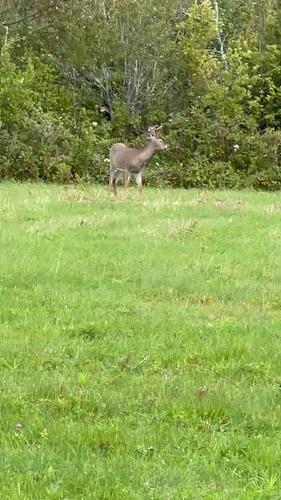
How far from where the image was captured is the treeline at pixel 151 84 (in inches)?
1075

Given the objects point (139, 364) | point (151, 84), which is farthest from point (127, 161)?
point (139, 364)

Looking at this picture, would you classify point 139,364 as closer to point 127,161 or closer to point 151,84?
point 127,161

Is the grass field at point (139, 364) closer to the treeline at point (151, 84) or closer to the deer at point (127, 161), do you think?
the deer at point (127, 161)

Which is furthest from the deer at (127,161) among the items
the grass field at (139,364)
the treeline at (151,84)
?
the grass field at (139,364)

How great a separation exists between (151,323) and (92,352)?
106 cm

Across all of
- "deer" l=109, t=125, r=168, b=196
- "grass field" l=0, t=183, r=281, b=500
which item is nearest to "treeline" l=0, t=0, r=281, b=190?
"deer" l=109, t=125, r=168, b=196

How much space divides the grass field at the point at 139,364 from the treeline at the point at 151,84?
13966 millimetres

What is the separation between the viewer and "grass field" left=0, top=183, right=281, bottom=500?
502cm

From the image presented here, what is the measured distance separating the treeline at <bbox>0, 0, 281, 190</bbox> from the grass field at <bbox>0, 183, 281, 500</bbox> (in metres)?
14.0

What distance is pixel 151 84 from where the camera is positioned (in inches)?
1172

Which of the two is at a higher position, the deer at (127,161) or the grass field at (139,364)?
the grass field at (139,364)

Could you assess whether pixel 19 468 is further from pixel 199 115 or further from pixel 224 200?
pixel 199 115

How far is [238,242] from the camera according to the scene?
13.2 meters

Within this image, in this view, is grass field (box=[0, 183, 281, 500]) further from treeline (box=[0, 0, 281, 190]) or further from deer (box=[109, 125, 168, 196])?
treeline (box=[0, 0, 281, 190])
